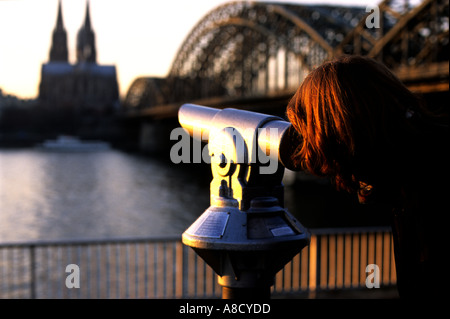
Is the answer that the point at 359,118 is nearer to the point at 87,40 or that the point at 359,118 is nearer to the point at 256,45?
the point at 256,45

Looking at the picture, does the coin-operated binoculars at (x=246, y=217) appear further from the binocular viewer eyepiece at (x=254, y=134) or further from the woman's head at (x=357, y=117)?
the woman's head at (x=357, y=117)

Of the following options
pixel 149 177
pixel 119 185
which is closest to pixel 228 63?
pixel 149 177

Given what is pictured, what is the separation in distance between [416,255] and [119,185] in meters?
32.7

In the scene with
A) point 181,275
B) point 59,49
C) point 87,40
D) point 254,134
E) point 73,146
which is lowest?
point 73,146

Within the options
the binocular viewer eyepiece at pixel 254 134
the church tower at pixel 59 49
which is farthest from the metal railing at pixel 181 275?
the church tower at pixel 59 49

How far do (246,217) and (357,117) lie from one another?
1.82 ft

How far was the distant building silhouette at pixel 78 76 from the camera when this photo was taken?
14638 centimetres

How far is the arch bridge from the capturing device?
2180 cm

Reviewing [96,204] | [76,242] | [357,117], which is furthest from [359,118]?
[96,204]

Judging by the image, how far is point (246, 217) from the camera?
1809 mm

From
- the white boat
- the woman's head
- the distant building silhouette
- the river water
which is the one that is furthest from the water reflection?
the distant building silhouette
